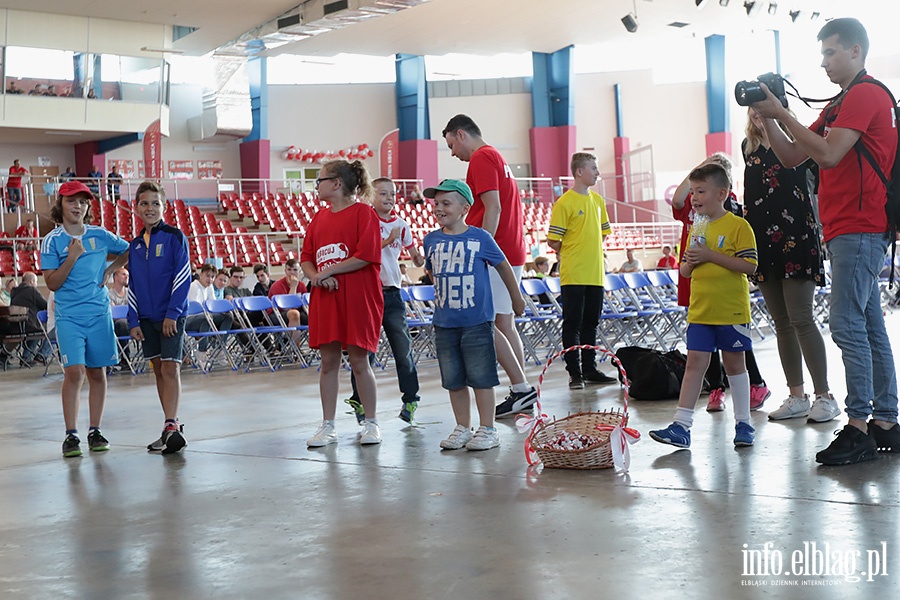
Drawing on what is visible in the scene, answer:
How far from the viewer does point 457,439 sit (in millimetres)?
4418

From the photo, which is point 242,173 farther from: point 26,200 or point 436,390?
point 436,390

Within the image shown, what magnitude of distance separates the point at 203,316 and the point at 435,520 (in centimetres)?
829

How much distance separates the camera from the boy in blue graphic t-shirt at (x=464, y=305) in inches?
172

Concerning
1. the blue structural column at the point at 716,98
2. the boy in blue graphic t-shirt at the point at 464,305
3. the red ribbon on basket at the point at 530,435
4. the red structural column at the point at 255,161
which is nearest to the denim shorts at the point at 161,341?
the boy in blue graphic t-shirt at the point at 464,305

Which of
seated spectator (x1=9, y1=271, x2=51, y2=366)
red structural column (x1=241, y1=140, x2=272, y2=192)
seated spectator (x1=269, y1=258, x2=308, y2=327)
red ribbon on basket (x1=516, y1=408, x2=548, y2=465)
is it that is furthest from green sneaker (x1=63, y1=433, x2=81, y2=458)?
red structural column (x1=241, y1=140, x2=272, y2=192)

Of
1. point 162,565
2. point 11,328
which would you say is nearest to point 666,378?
point 162,565

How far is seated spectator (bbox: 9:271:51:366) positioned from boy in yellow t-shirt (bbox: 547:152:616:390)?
8074 mm

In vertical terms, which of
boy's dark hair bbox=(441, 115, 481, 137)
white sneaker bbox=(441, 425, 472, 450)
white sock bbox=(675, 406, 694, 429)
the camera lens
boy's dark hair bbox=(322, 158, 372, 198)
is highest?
boy's dark hair bbox=(441, 115, 481, 137)

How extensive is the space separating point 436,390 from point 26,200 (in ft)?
51.5

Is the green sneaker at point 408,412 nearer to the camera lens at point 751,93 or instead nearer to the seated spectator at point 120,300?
the camera lens at point 751,93

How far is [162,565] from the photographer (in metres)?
2.77

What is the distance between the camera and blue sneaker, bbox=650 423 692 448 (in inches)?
159

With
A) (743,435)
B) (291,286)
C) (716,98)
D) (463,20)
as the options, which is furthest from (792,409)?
(716,98)

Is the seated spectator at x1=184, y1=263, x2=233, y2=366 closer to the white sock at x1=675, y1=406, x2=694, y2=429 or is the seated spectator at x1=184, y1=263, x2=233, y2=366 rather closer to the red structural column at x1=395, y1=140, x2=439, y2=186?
the white sock at x1=675, y1=406, x2=694, y2=429
